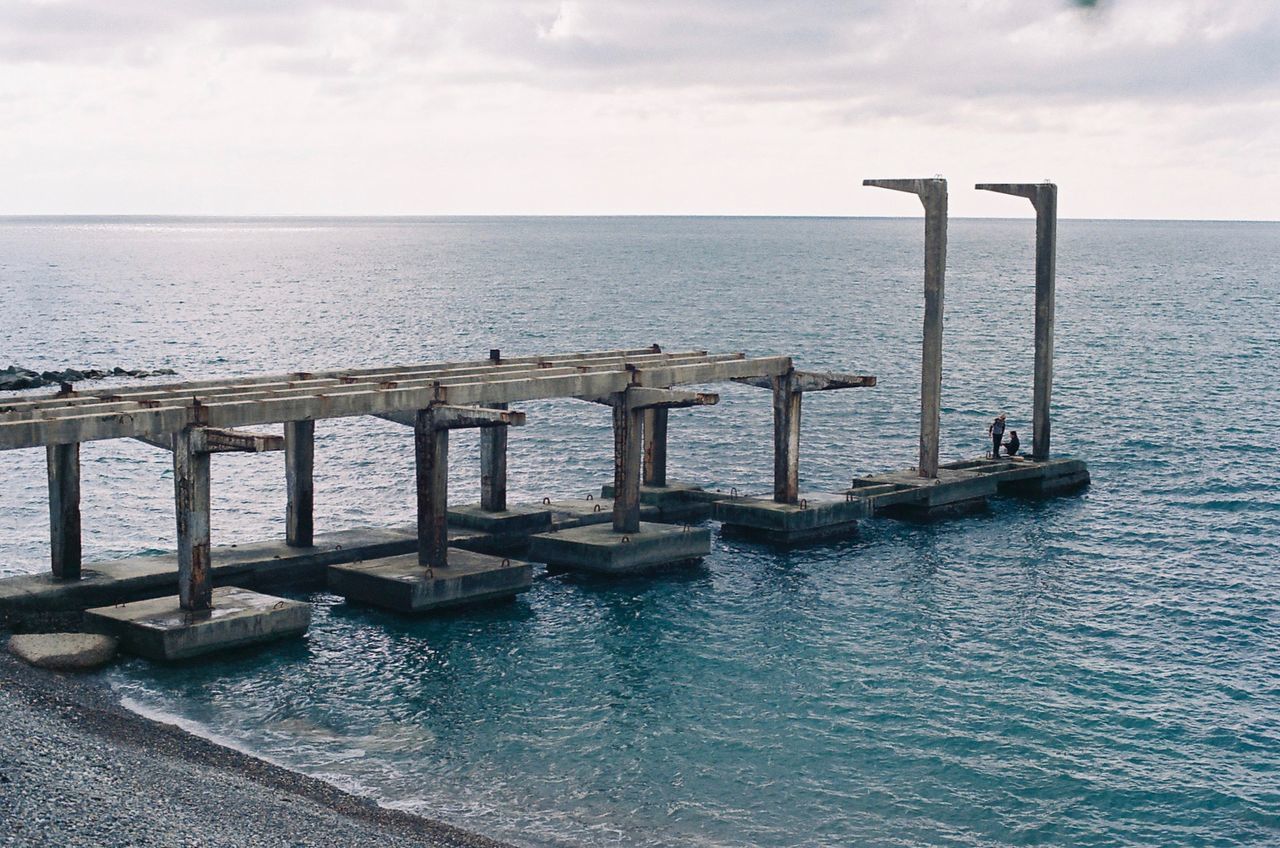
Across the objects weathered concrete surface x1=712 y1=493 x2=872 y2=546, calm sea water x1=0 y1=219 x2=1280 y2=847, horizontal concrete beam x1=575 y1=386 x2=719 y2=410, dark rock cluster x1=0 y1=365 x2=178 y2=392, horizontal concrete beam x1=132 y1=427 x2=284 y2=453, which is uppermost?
horizontal concrete beam x1=575 y1=386 x2=719 y2=410

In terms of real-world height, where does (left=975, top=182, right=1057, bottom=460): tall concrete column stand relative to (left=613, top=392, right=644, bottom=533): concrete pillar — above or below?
above

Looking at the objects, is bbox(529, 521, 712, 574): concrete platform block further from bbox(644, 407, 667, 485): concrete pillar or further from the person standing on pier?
the person standing on pier

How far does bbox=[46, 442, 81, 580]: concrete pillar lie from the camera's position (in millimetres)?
28719

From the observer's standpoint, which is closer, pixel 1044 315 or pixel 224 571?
pixel 224 571

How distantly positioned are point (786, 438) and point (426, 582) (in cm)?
1213

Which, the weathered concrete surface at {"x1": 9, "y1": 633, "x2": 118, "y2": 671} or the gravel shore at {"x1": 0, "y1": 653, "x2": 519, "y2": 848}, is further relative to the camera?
the weathered concrete surface at {"x1": 9, "y1": 633, "x2": 118, "y2": 671}

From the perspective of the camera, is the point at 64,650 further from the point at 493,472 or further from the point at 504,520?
the point at 493,472

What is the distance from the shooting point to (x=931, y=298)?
132ft

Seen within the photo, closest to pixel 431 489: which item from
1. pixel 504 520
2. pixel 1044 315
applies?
pixel 504 520

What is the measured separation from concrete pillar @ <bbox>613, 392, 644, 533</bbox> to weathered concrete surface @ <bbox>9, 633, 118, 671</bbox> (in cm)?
1262

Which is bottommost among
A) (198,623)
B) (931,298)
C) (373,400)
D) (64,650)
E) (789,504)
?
(64,650)

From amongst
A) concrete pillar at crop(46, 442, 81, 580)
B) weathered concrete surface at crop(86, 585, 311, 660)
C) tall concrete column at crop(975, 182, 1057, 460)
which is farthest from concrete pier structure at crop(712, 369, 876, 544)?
concrete pillar at crop(46, 442, 81, 580)

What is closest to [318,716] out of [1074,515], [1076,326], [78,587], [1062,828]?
[78,587]

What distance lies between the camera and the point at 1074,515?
4231cm
